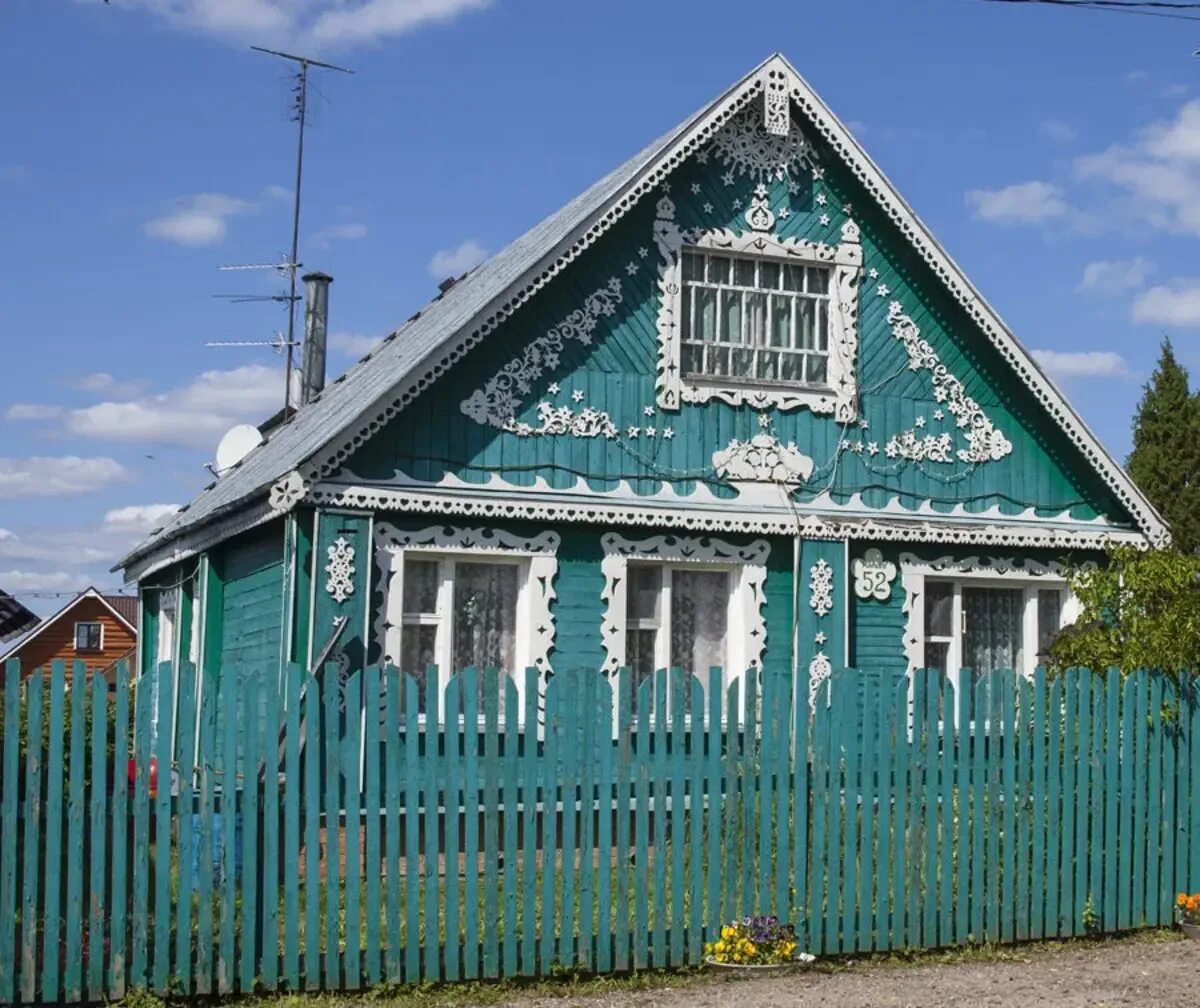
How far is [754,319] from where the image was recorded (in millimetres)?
16578

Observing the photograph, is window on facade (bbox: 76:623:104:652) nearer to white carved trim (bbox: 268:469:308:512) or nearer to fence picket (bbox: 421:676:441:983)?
white carved trim (bbox: 268:469:308:512)

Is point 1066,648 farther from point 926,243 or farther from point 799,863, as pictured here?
point 926,243

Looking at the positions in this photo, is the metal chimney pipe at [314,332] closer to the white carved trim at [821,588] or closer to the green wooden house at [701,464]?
the green wooden house at [701,464]

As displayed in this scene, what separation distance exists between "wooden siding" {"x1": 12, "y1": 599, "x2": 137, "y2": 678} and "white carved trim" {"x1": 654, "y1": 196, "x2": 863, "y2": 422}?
1980 inches

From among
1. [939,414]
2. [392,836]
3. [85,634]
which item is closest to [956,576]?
[939,414]

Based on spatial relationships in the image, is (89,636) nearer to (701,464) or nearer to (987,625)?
Result: (987,625)

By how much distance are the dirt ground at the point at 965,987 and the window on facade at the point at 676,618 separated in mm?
5365

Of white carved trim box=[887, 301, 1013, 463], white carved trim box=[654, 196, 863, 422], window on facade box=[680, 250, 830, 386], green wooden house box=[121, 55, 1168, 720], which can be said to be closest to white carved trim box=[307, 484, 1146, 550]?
green wooden house box=[121, 55, 1168, 720]

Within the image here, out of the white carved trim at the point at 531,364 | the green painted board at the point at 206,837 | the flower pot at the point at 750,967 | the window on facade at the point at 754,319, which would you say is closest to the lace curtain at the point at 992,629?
the window on facade at the point at 754,319

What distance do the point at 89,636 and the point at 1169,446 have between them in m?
44.6

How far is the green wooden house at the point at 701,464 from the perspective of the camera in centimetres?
1474

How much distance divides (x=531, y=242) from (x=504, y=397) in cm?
364

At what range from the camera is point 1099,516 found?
1797cm

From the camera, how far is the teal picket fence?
29.0ft
